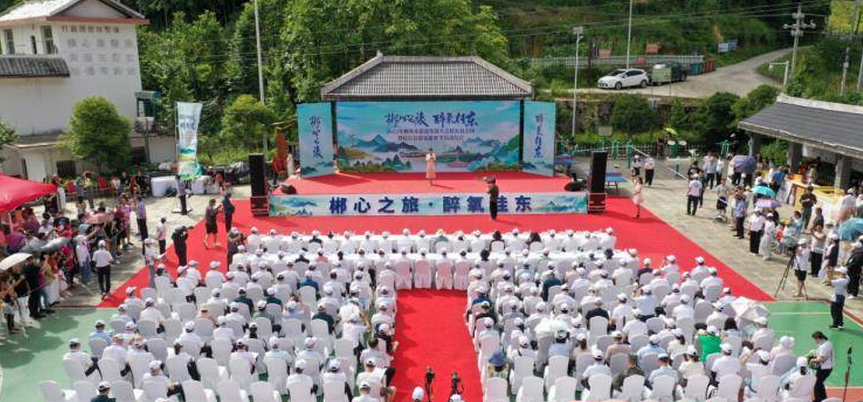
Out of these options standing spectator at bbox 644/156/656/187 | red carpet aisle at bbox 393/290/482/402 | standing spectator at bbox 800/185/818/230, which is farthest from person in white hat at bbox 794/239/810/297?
standing spectator at bbox 644/156/656/187

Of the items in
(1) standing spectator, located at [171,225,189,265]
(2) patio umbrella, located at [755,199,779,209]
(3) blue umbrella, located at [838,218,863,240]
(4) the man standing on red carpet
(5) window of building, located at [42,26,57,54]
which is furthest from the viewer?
(5) window of building, located at [42,26,57,54]

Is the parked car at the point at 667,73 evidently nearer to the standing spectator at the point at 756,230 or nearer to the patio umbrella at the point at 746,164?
the patio umbrella at the point at 746,164

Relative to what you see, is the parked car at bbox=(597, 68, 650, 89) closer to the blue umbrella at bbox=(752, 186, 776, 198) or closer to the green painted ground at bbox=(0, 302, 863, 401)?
the blue umbrella at bbox=(752, 186, 776, 198)

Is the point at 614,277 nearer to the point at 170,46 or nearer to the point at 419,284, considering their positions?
the point at 419,284

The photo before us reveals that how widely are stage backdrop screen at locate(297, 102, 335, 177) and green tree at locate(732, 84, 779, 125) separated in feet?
59.9

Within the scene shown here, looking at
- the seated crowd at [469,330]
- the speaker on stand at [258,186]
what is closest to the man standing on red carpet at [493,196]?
the seated crowd at [469,330]

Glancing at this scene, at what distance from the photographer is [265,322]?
11016 mm

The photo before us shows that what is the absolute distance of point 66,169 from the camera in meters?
27.6

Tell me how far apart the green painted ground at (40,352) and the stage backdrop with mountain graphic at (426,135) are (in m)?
14.7

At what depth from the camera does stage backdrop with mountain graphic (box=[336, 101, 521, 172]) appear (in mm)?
27469

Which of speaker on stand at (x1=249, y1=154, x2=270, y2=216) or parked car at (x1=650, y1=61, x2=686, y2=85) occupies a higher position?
parked car at (x1=650, y1=61, x2=686, y2=85)

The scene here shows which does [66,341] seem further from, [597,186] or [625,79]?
[625,79]

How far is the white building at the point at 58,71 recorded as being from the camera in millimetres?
26969

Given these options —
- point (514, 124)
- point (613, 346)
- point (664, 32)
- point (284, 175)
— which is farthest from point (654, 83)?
point (613, 346)
